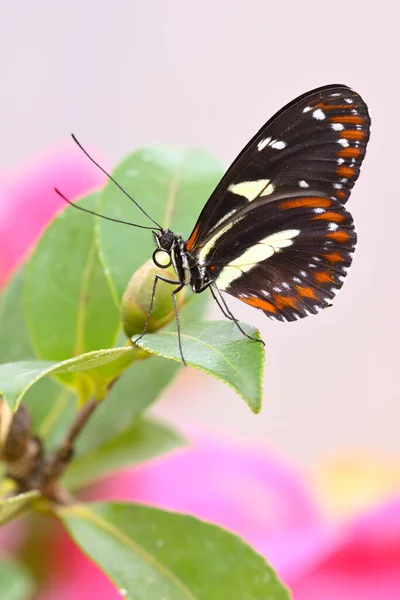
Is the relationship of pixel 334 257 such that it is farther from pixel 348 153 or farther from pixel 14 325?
pixel 14 325

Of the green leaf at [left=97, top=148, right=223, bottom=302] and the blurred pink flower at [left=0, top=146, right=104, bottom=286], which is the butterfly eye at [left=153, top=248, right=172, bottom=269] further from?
the blurred pink flower at [left=0, top=146, right=104, bottom=286]

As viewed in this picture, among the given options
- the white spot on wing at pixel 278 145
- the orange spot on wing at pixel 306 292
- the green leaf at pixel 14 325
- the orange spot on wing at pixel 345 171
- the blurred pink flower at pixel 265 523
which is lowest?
the blurred pink flower at pixel 265 523

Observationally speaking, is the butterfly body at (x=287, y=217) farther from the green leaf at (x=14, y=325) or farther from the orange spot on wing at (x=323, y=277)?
the green leaf at (x=14, y=325)

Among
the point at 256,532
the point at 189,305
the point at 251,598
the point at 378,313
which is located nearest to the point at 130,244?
the point at 189,305

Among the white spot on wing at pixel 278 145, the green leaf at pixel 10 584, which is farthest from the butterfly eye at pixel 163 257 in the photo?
the green leaf at pixel 10 584

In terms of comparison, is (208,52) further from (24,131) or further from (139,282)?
(139,282)

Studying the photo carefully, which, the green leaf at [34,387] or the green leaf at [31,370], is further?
the green leaf at [34,387]
